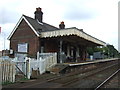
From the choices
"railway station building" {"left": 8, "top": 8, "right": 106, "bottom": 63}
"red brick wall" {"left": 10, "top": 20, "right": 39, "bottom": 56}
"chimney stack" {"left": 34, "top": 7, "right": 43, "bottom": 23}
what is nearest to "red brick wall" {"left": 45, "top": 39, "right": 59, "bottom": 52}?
"railway station building" {"left": 8, "top": 8, "right": 106, "bottom": 63}

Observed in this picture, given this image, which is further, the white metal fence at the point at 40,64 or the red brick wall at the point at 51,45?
the red brick wall at the point at 51,45

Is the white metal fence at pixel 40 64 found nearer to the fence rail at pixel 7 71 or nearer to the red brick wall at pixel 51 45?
the fence rail at pixel 7 71

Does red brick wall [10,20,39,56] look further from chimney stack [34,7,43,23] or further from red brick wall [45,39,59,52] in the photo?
chimney stack [34,7,43,23]

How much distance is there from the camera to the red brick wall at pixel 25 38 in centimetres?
2039

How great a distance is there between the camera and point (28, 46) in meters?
21.5

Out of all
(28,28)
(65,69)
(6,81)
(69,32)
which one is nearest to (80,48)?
(28,28)

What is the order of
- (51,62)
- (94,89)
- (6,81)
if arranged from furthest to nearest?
(51,62) < (6,81) < (94,89)

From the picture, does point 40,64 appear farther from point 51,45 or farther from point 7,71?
point 51,45

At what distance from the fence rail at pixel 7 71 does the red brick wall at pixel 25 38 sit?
950 cm

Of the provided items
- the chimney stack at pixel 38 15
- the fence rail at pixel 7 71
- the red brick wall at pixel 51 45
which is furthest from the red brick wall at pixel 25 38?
the fence rail at pixel 7 71

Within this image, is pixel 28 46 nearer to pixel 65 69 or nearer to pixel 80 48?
pixel 65 69

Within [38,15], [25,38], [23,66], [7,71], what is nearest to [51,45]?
[25,38]

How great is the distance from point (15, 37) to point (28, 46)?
3355 mm

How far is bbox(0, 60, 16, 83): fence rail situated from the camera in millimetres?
9883
